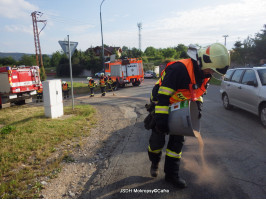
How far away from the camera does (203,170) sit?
141 inches

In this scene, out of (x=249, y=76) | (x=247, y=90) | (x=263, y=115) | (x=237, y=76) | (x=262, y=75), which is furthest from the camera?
(x=237, y=76)

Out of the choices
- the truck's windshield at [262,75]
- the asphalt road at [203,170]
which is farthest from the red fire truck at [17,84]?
the truck's windshield at [262,75]

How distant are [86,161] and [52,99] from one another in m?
3.98

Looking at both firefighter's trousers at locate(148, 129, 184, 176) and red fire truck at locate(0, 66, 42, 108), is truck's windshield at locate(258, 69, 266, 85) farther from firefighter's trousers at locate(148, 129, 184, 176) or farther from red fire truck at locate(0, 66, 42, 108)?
red fire truck at locate(0, 66, 42, 108)

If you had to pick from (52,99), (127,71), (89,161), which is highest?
(127,71)

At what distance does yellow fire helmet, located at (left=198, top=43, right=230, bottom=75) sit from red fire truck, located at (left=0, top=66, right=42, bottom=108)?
11408 millimetres

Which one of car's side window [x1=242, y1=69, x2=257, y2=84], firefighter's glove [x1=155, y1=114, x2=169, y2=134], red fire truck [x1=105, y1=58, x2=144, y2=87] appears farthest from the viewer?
red fire truck [x1=105, y1=58, x2=144, y2=87]

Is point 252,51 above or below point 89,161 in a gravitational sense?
above

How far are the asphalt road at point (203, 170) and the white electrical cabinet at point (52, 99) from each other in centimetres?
331

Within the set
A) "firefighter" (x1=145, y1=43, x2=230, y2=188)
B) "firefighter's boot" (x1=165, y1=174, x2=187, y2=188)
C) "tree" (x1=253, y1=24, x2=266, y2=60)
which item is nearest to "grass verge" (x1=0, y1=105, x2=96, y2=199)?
"firefighter's boot" (x1=165, y1=174, x2=187, y2=188)

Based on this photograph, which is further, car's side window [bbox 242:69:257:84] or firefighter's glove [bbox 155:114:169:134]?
car's side window [bbox 242:69:257:84]

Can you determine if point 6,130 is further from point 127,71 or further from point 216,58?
point 127,71

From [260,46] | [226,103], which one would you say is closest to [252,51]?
[260,46]

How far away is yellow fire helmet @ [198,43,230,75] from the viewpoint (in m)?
2.71
